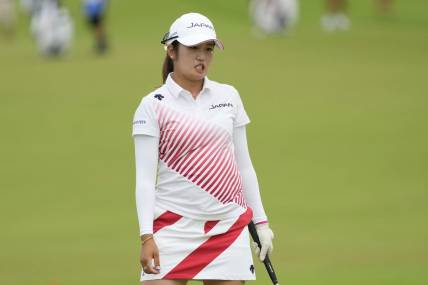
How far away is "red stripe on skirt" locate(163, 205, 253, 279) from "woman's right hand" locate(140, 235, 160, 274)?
0.12 metres

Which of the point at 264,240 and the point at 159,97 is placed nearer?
the point at 159,97

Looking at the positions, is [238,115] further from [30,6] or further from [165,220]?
[30,6]

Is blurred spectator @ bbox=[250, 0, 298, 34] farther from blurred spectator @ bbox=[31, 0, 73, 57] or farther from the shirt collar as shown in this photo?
the shirt collar

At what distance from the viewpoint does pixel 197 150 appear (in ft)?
19.9

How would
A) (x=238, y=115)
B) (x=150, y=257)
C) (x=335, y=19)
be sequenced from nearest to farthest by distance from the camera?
(x=150, y=257) < (x=238, y=115) < (x=335, y=19)

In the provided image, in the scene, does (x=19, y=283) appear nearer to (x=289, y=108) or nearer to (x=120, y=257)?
(x=120, y=257)

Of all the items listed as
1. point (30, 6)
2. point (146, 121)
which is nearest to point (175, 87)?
point (146, 121)

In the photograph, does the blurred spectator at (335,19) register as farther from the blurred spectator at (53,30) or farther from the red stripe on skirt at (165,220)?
the red stripe on skirt at (165,220)

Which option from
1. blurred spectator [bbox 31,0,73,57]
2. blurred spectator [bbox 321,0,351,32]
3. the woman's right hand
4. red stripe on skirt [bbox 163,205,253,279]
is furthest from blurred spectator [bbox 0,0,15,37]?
the woman's right hand

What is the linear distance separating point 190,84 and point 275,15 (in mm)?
22678

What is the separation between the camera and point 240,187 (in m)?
6.23

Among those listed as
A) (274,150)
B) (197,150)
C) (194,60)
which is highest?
(194,60)

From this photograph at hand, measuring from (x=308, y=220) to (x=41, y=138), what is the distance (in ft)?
20.9

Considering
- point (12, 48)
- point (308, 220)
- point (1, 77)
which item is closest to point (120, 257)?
point (308, 220)
